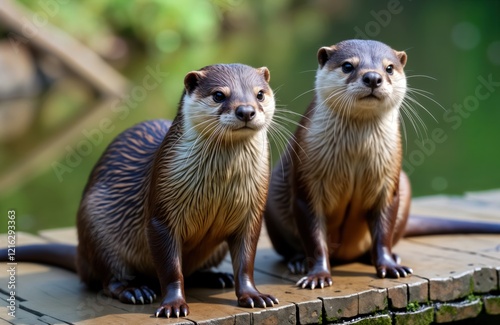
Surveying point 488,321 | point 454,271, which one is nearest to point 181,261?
point 454,271

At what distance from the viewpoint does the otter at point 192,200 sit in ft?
11.1

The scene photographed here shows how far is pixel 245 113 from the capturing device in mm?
3260

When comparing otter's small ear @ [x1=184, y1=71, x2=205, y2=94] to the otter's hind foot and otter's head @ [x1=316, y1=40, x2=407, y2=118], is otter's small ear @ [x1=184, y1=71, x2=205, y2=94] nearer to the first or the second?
otter's head @ [x1=316, y1=40, x2=407, y2=118]

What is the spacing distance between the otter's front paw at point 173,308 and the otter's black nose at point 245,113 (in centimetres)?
69

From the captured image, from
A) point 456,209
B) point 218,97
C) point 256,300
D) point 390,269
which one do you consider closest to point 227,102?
point 218,97

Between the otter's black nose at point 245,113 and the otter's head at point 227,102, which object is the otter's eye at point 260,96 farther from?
the otter's black nose at point 245,113

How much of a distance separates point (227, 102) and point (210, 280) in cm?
87

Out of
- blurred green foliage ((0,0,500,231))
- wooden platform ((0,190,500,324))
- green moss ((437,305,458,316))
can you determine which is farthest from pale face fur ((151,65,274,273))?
green moss ((437,305,458,316))

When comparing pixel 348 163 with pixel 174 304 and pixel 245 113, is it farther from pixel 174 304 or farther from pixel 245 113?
pixel 174 304

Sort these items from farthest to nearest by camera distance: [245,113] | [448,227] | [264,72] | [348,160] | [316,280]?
1. [448,227]
2. [348,160]
3. [316,280]
4. [264,72]
5. [245,113]

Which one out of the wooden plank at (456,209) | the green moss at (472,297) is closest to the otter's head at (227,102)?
the green moss at (472,297)

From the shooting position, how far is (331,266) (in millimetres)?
4145

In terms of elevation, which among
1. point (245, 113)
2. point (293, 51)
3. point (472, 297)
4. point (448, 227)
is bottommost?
point (293, 51)
